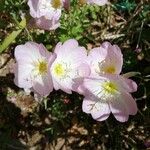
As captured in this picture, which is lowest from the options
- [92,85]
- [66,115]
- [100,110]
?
[66,115]

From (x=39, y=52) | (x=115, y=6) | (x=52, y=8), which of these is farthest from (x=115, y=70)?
(x=115, y=6)

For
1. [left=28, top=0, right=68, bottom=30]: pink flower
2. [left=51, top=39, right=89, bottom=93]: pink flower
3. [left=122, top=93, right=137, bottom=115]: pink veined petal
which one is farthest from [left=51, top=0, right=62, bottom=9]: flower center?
[left=122, top=93, right=137, bottom=115]: pink veined petal

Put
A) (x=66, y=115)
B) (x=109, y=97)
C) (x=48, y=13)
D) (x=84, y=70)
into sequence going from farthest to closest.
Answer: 1. (x=66, y=115)
2. (x=48, y=13)
3. (x=109, y=97)
4. (x=84, y=70)

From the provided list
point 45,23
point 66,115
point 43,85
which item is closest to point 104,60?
point 43,85

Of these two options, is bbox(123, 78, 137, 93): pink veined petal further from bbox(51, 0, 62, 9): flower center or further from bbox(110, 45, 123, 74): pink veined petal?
bbox(51, 0, 62, 9): flower center

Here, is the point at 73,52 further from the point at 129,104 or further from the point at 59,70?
the point at 129,104

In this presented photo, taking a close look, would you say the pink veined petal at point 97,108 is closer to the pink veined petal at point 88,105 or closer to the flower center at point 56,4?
the pink veined petal at point 88,105

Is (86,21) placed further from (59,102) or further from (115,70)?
(115,70)
